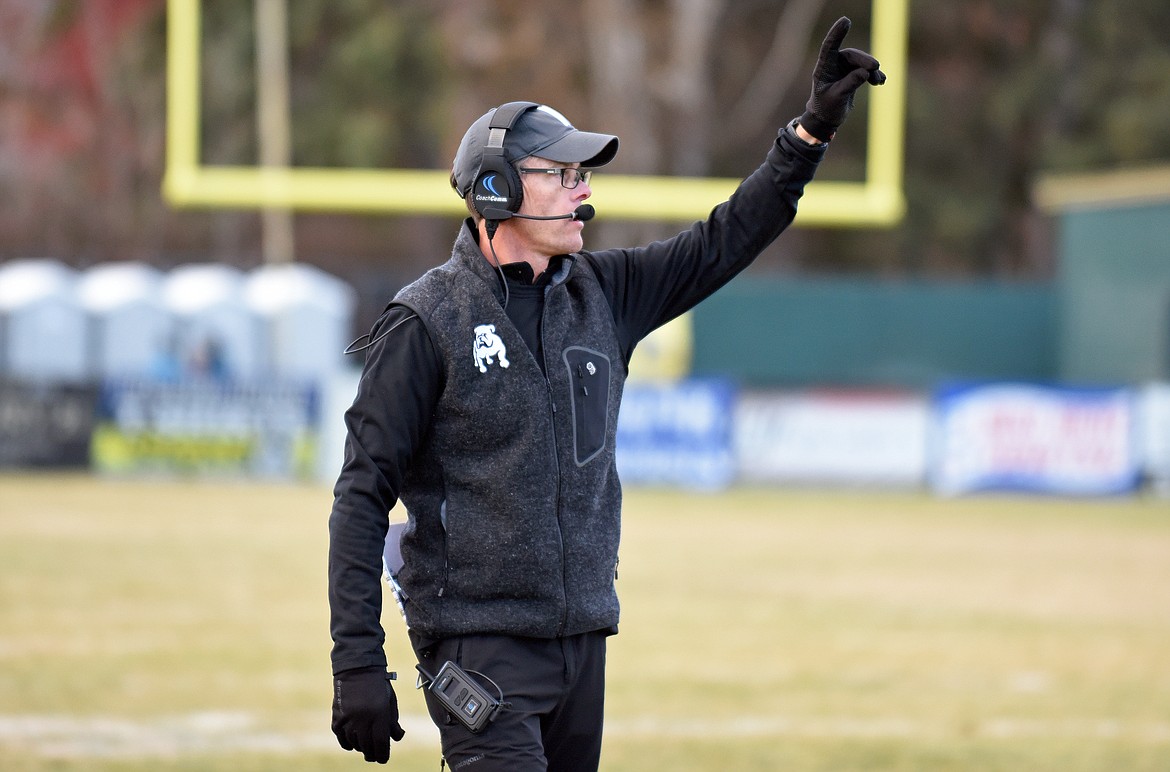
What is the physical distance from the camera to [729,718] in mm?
7812

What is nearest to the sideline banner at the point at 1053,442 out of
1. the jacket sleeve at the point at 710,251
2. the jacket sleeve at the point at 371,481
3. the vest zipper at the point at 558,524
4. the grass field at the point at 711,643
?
the grass field at the point at 711,643

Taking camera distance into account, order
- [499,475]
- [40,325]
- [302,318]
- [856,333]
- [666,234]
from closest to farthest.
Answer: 1. [499,475]
2. [856,333]
3. [302,318]
4. [40,325]
5. [666,234]

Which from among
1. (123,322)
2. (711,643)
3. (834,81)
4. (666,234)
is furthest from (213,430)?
(834,81)

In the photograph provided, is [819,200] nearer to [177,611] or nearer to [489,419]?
[177,611]

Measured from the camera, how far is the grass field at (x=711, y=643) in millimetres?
7219

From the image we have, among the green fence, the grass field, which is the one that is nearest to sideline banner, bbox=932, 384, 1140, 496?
the grass field

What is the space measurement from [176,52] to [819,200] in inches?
268

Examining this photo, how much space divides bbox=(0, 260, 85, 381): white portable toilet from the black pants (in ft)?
74.3

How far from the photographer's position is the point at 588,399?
12.8 feet

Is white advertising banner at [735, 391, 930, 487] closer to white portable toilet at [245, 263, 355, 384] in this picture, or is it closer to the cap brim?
white portable toilet at [245, 263, 355, 384]

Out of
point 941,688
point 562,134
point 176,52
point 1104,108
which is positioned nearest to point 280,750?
point 941,688

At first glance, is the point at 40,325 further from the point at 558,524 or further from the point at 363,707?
the point at 363,707

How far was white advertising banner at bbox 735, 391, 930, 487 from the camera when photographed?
63.6ft

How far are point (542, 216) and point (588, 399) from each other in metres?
0.42
